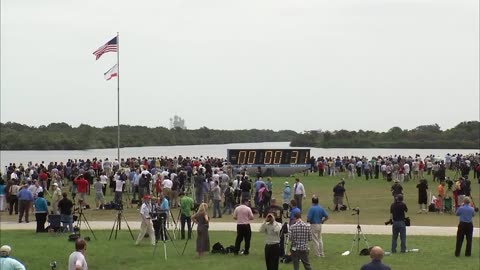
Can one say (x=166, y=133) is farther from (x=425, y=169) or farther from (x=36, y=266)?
(x=36, y=266)

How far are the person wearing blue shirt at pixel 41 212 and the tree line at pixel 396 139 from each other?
114251 millimetres

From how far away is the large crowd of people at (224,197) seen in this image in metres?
17.5

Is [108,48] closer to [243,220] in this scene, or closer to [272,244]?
[243,220]

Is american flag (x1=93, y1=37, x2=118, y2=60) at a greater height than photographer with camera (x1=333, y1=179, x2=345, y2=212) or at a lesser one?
greater

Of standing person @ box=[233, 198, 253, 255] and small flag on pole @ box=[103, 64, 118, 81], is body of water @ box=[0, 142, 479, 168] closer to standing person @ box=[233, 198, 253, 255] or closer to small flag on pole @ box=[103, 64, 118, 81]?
small flag on pole @ box=[103, 64, 118, 81]

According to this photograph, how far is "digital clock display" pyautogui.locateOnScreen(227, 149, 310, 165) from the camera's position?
48.1 metres

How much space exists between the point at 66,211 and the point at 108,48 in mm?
21769

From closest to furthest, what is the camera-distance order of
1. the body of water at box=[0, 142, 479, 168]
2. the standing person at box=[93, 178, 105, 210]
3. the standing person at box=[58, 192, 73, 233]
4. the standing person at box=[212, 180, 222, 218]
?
the standing person at box=[58, 192, 73, 233] → the standing person at box=[212, 180, 222, 218] → the standing person at box=[93, 178, 105, 210] → the body of water at box=[0, 142, 479, 168]

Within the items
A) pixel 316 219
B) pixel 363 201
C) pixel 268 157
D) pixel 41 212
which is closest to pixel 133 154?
pixel 268 157

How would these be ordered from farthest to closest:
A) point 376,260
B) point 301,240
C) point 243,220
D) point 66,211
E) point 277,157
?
1. point 277,157
2. point 66,211
3. point 243,220
4. point 301,240
5. point 376,260

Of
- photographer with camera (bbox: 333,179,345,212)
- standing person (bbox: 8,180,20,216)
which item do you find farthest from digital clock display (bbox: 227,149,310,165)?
standing person (bbox: 8,180,20,216)

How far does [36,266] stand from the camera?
661 inches

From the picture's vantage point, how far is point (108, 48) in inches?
1668

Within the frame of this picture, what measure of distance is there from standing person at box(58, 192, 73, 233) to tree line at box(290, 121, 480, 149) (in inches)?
4498
